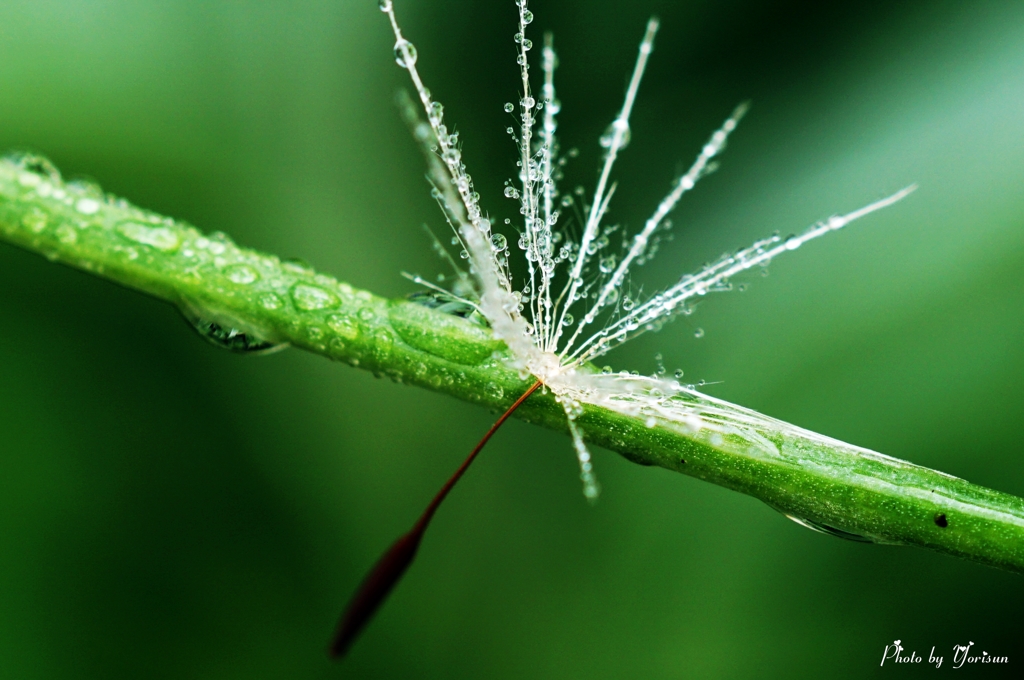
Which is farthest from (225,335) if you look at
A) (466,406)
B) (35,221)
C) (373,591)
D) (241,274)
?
(466,406)

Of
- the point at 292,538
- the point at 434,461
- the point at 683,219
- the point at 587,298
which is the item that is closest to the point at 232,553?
the point at 292,538

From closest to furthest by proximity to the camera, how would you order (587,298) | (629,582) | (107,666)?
(587,298)
(107,666)
(629,582)

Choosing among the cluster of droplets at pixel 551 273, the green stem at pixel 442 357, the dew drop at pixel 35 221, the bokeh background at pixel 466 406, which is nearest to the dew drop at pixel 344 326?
the green stem at pixel 442 357

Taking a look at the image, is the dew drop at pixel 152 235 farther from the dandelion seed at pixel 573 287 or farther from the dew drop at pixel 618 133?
the dew drop at pixel 618 133

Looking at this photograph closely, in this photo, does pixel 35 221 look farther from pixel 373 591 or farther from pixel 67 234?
pixel 373 591

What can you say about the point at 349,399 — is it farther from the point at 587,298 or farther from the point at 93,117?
the point at 587,298

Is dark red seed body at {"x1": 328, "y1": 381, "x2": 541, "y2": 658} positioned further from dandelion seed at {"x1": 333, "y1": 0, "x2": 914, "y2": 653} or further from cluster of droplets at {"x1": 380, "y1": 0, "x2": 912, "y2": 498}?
cluster of droplets at {"x1": 380, "y1": 0, "x2": 912, "y2": 498}
